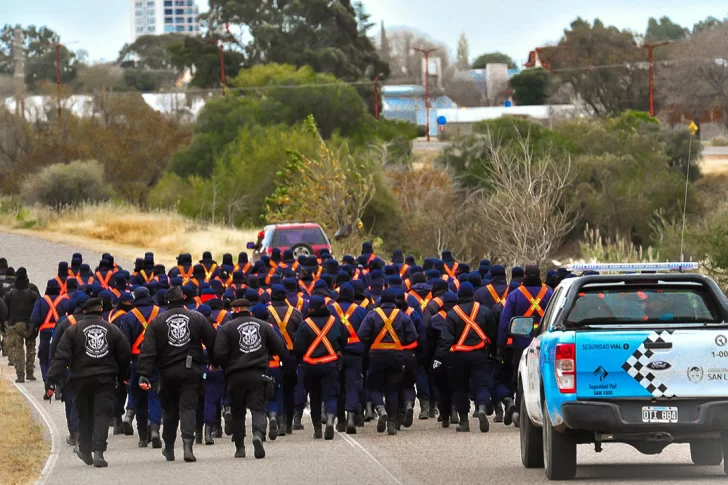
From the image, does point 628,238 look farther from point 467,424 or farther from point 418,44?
point 418,44

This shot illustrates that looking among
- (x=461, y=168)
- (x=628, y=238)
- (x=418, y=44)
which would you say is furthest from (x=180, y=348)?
(x=418, y=44)

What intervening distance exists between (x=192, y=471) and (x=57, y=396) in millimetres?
8403

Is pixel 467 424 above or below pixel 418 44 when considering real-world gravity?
below

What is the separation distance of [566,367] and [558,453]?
1.01 metres

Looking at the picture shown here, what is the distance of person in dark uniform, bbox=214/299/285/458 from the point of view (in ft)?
50.0

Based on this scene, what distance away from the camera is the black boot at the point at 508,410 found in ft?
58.0

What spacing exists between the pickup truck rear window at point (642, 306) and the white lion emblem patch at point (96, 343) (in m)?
5.35

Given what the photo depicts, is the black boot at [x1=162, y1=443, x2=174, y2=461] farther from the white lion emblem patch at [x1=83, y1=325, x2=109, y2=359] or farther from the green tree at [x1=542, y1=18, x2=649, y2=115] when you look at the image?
the green tree at [x1=542, y1=18, x2=649, y2=115]

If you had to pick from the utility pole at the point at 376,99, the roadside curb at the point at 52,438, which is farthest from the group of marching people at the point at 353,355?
the utility pole at the point at 376,99

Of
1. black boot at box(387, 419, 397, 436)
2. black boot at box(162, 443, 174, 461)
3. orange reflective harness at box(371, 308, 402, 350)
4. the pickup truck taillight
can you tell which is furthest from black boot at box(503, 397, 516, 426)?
the pickup truck taillight

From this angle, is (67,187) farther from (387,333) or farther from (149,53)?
(149,53)

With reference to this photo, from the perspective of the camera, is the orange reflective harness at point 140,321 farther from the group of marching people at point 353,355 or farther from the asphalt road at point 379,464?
the asphalt road at point 379,464

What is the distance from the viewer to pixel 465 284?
693 inches

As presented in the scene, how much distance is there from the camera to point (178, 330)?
49.1ft
